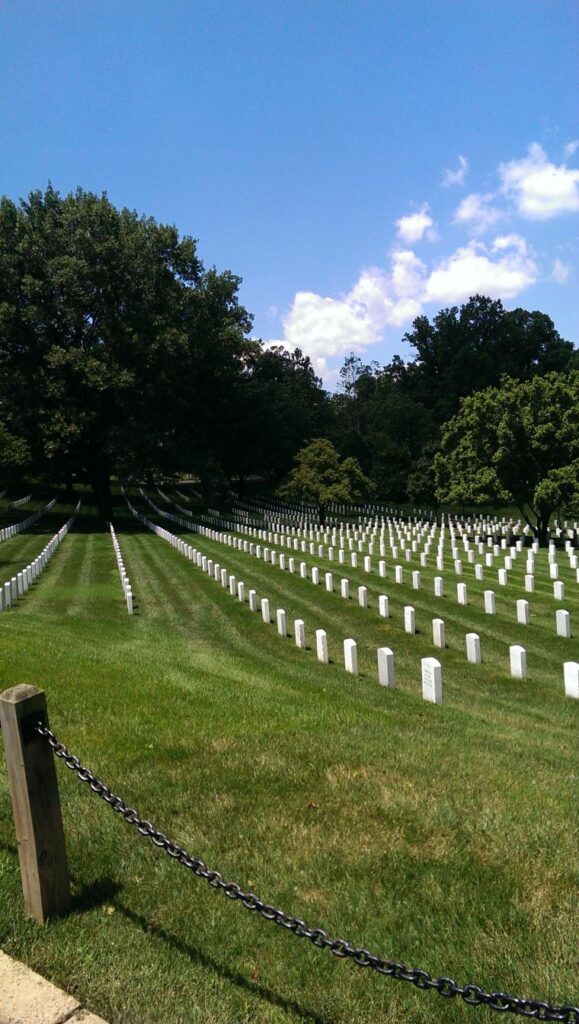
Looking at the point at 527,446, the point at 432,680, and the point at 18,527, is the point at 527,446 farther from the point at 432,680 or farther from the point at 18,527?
the point at 18,527

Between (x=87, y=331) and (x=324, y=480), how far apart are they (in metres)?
18.2

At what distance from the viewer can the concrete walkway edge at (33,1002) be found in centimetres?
275

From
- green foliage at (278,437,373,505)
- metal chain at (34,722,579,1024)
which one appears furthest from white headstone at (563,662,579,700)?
green foliage at (278,437,373,505)

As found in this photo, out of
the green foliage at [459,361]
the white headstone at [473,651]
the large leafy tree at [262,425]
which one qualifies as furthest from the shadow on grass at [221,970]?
the green foliage at [459,361]

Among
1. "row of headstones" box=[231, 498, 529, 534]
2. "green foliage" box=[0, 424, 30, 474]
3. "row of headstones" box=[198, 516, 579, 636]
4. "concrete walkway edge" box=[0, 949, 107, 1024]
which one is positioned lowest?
"row of headstones" box=[231, 498, 529, 534]

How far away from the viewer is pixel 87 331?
42156mm

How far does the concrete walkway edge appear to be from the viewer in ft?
9.02

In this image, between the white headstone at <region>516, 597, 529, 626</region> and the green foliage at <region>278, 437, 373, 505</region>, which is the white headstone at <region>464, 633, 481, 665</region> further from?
the green foliage at <region>278, 437, 373, 505</region>

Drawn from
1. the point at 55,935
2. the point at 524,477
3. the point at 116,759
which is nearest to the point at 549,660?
the point at 116,759

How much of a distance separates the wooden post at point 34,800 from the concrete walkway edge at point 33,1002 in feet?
1.18

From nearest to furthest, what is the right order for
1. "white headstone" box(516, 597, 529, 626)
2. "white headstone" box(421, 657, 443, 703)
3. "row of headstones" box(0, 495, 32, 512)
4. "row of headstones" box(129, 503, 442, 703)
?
"white headstone" box(421, 657, 443, 703) < "row of headstones" box(129, 503, 442, 703) < "white headstone" box(516, 597, 529, 626) < "row of headstones" box(0, 495, 32, 512)

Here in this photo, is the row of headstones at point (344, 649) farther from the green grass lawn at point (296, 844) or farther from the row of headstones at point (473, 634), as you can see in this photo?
the row of headstones at point (473, 634)

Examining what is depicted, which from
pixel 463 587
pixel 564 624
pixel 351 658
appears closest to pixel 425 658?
pixel 351 658

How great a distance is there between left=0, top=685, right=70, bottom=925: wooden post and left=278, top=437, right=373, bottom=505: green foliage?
40013 mm
